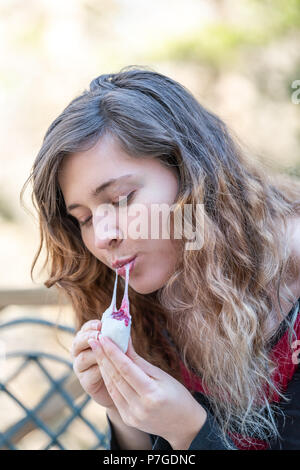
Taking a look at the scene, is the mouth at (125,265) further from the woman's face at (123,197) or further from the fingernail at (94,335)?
the fingernail at (94,335)

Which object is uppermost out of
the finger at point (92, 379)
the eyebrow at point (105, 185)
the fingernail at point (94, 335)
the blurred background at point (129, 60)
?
the blurred background at point (129, 60)

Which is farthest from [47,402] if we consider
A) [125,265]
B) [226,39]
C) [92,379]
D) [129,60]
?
[226,39]

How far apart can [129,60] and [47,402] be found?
3.59 m

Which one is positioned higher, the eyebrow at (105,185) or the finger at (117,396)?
the eyebrow at (105,185)

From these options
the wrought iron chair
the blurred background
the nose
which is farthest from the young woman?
the blurred background

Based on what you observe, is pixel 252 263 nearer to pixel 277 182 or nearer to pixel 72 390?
pixel 277 182

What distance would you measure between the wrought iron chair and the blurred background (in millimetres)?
2787

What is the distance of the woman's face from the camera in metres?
1.09

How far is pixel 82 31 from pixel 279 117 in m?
1.90

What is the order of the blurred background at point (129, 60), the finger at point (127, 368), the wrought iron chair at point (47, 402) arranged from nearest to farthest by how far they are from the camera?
the finger at point (127, 368)
the wrought iron chair at point (47, 402)
the blurred background at point (129, 60)

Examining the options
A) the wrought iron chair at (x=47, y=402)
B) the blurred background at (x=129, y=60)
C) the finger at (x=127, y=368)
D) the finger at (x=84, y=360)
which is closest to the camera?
the finger at (x=127, y=368)

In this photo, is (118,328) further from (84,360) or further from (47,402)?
(47,402)

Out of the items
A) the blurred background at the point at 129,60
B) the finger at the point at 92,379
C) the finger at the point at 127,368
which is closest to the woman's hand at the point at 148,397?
the finger at the point at 127,368

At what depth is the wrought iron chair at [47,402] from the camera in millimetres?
1494
